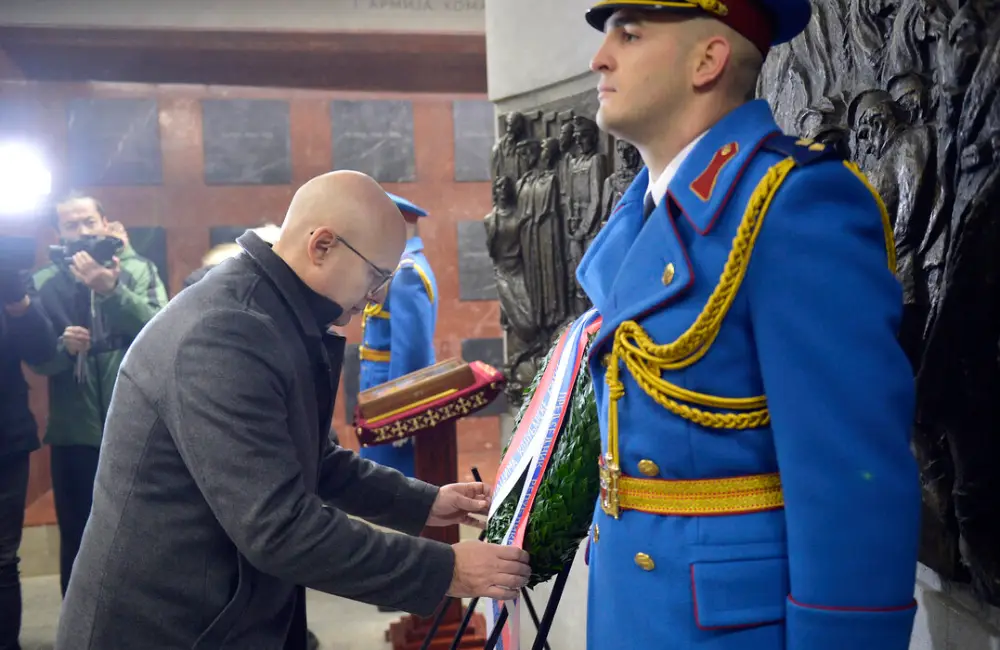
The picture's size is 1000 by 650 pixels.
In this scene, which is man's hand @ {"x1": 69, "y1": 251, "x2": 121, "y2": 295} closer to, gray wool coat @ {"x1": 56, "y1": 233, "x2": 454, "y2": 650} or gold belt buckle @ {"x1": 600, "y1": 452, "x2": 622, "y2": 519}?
gray wool coat @ {"x1": 56, "y1": 233, "x2": 454, "y2": 650}

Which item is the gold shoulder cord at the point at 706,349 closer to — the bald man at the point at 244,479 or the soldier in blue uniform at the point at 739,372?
the soldier in blue uniform at the point at 739,372

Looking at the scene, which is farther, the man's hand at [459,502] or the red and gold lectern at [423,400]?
the red and gold lectern at [423,400]

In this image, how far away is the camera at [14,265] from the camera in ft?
10.3

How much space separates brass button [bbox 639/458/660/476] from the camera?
1.11m

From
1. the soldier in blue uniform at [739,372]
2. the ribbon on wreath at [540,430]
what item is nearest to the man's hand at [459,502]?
the ribbon on wreath at [540,430]

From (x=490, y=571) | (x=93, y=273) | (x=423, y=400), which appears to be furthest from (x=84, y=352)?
(x=490, y=571)

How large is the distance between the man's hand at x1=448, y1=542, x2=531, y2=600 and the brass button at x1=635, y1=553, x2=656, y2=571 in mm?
264

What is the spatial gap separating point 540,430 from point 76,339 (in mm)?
2833

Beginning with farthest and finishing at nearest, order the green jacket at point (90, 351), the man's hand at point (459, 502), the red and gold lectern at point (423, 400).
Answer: the green jacket at point (90, 351) → the red and gold lectern at point (423, 400) → the man's hand at point (459, 502)

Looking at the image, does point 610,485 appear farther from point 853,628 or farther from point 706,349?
point 853,628

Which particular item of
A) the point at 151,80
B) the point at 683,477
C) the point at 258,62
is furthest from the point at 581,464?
the point at 151,80

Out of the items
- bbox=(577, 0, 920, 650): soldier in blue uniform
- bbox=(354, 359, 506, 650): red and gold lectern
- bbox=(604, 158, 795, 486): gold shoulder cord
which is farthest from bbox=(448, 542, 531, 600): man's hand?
bbox=(354, 359, 506, 650): red and gold lectern

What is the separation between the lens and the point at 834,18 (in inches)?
69.4

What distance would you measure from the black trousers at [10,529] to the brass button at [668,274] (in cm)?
294
